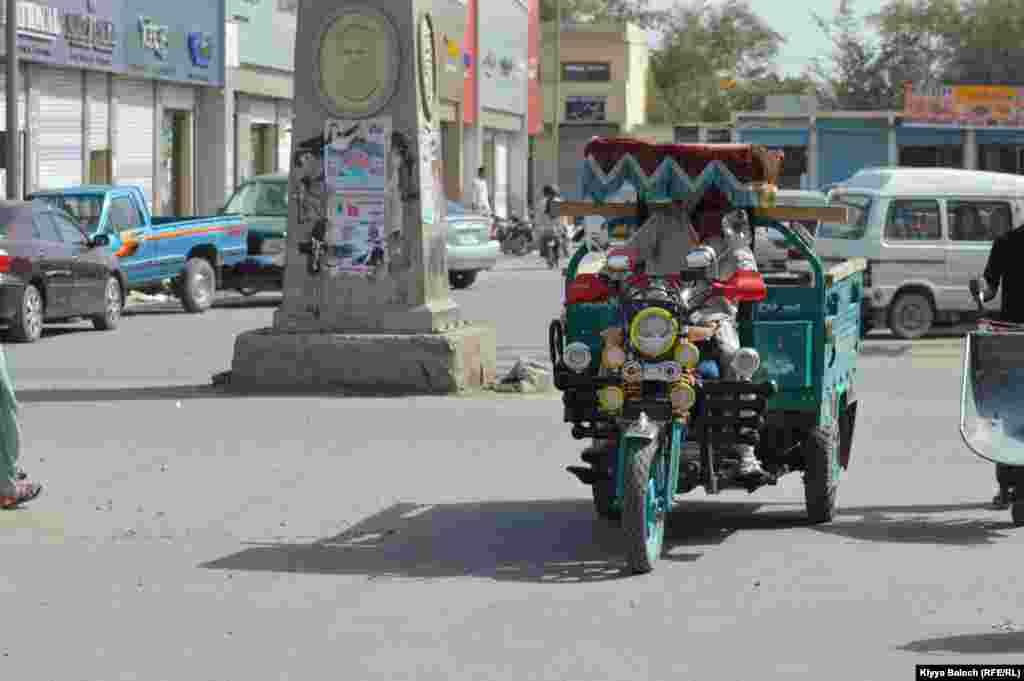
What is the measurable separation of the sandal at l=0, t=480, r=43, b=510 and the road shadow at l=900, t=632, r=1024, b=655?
5.49 metres

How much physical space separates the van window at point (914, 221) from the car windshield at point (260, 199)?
10306mm

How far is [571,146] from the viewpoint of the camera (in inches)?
3871

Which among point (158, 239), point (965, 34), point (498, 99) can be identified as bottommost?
point (158, 239)

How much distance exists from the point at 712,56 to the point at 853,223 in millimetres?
98285

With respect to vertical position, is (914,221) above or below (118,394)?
above

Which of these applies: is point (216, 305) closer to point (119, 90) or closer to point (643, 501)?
point (119, 90)

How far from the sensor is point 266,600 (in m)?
9.04

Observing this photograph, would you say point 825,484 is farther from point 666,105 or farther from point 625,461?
point 666,105

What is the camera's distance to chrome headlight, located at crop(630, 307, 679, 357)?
9.98 m

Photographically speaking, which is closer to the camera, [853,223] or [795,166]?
[853,223]

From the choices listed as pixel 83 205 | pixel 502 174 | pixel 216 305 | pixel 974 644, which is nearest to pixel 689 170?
pixel 974 644

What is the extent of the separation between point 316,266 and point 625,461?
8.80 metres

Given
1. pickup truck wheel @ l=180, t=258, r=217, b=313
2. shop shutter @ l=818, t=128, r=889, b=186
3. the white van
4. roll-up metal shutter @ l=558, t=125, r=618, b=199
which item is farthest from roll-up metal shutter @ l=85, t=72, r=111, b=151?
roll-up metal shutter @ l=558, t=125, r=618, b=199

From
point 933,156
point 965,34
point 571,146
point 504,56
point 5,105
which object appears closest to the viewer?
point 5,105
